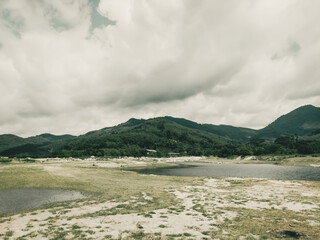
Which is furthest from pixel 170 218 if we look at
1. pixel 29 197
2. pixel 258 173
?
pixel 258 173

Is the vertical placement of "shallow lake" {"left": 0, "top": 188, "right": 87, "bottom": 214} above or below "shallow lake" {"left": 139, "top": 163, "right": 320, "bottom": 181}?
above

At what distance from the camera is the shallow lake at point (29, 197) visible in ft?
103

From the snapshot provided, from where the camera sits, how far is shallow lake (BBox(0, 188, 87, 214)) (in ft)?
103

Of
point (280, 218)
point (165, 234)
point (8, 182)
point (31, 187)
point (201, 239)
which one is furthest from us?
point (8, 182)

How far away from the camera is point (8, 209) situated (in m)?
30.1

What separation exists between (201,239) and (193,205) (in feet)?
40.5

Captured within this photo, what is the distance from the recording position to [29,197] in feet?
124

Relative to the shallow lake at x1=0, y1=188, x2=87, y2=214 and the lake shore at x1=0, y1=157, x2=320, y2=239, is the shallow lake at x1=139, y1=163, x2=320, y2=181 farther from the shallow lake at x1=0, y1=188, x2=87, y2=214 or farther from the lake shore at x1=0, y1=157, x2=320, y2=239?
the shallow lake at x1=0, y1=188, x2=87, y2=214

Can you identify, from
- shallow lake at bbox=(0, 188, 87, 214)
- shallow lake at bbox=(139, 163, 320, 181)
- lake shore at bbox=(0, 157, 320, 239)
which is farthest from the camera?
shallow lake at bbox=(139, 163, 320, 181)

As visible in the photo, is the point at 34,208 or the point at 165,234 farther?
the point at 34,208

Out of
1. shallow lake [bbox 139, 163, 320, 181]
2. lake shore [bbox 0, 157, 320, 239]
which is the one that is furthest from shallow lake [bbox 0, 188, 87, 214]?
shallow lake [bbox 139, 163, 320, 181]

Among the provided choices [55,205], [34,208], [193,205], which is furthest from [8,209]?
[193,205]

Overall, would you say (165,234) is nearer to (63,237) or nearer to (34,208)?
(63,237)

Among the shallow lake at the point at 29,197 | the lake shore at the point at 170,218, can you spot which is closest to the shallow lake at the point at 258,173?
the lake shore at the point at 170,218
